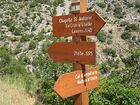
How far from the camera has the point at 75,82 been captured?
5.65 metres

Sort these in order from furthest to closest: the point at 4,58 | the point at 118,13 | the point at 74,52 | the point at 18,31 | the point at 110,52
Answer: the point at 118,13 < the point at 18,31 < the point at 110,52 < the point at 4,58 < the point at 74,52

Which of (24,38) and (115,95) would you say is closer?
(115,95)

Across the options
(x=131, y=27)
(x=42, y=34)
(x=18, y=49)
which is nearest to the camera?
(x=18, y=49)

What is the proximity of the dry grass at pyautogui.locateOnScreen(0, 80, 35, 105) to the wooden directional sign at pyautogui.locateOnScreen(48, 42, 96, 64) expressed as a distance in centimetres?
286

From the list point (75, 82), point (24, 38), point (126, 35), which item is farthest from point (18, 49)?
point (75, 82)

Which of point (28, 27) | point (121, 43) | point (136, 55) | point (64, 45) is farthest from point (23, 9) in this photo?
point (64, 45)

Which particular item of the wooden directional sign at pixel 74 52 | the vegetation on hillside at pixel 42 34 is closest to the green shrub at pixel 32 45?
the vegetation on hillside at pixel 42 34

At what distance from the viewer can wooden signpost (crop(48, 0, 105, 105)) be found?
18.1 ft

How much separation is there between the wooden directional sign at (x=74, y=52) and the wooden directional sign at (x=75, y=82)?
23cm

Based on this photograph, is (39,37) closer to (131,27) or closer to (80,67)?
(131,27)

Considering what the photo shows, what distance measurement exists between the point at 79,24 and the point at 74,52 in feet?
1.40

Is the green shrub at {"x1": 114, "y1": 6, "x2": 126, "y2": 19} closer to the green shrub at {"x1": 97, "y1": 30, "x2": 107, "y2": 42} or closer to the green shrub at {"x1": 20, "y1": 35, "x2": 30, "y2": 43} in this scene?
the green shrub at {"x1": 97, "y1": 30, "x2": 107, "y2": 42}

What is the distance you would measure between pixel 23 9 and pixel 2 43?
276 inches

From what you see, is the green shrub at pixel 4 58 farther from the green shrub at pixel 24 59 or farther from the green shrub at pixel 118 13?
the green shrub at pixel 118 13
